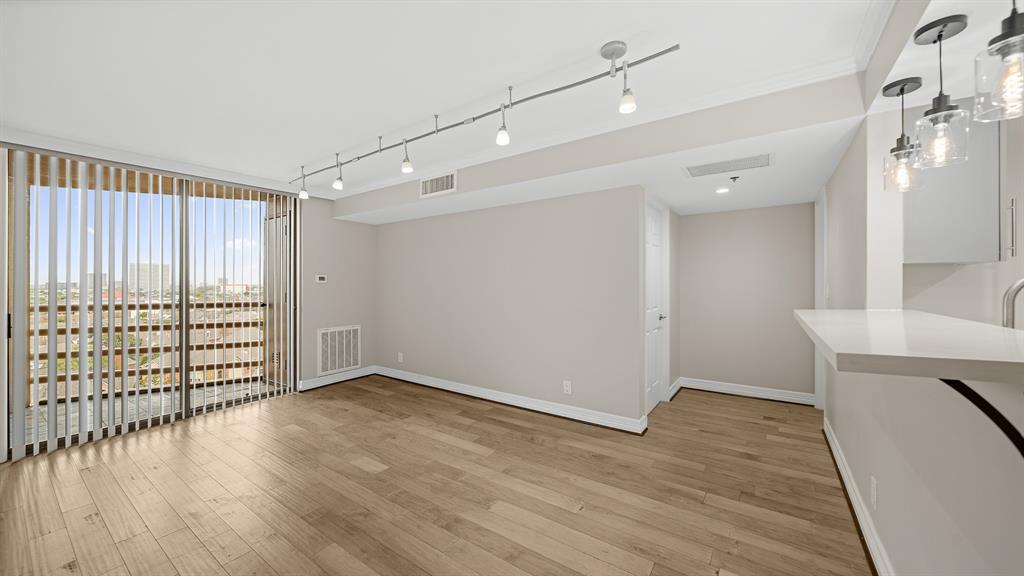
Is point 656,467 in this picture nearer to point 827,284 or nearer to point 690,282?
point 827,284

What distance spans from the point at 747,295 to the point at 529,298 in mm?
2661

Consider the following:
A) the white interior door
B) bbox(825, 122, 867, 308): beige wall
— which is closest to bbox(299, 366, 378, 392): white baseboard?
the white interior door

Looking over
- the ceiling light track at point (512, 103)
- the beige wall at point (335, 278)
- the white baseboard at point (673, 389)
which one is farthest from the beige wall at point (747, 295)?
the beige wall at point (335, 278)

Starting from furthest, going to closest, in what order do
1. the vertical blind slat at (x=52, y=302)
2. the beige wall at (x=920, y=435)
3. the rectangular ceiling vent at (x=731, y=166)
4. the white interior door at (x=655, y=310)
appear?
the white interior door at (x=655, y=310)
the vertical blind slat at (x=52, y=302)
the rectangular ceiling vent at (x=731, y=166)
the beige wall at (x=920, y=435)

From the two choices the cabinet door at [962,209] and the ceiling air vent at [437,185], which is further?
the ceiling air vent at [437,185]

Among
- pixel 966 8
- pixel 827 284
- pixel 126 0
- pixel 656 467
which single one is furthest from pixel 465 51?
pixel 827 284

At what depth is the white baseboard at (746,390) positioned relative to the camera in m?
4.30

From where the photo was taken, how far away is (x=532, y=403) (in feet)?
13.7

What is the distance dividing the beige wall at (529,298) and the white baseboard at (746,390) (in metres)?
1.57

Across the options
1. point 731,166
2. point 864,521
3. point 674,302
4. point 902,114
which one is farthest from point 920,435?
point 674,302

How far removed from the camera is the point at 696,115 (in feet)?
8.32

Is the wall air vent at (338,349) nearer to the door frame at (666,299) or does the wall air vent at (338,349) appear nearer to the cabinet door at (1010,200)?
the door frame at (666,299)

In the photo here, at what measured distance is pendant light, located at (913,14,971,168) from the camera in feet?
4.15

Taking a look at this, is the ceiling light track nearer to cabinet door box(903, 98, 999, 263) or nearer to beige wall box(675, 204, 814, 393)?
cabinet door box(903, 98, 999, 263)
